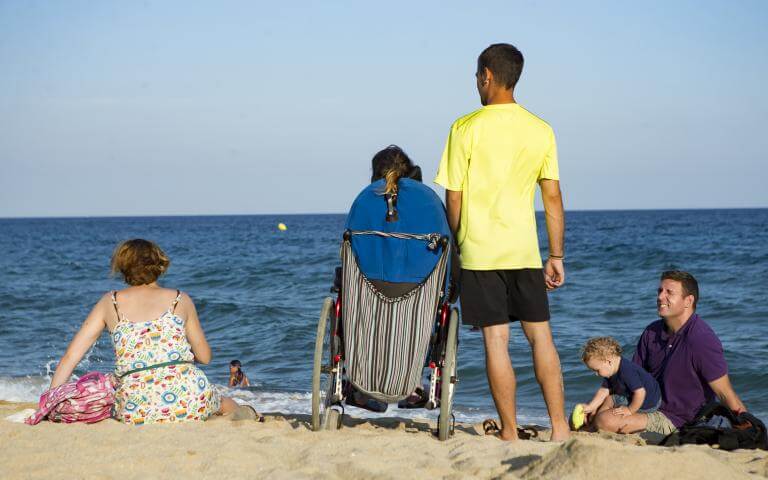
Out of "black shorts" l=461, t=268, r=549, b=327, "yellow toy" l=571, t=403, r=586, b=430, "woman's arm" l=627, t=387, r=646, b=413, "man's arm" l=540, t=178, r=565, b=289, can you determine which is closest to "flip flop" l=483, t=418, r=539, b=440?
"yellow toy" l=571, t=403, r=586, b=430

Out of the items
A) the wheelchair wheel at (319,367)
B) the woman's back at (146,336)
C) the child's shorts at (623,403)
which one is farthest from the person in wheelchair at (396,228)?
the child's shorts at (623,403)

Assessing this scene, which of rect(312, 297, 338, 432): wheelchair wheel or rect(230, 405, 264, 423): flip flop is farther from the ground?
rect(312, 297, 338, 432): wheelchair wheel

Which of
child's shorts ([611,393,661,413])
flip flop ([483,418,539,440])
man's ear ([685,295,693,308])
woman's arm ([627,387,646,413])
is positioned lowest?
flip flop ([483,418,539,440])

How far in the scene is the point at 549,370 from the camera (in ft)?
14.5

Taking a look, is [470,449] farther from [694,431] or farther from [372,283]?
[694,431]

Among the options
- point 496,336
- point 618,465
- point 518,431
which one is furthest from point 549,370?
point 618,465

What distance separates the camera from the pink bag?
473 centimetres

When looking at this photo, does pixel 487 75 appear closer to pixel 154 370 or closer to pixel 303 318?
pixel 154 370

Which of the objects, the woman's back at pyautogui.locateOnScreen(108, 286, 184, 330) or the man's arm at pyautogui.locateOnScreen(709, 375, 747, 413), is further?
the man's arm at pyautogui.locateOnScreen(709, 375, 747, 413)

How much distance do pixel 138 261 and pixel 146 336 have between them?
15.2 inches

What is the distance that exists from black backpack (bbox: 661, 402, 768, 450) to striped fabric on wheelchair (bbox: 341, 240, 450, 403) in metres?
1.38

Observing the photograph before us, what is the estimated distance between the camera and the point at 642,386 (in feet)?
Answer: 16.9

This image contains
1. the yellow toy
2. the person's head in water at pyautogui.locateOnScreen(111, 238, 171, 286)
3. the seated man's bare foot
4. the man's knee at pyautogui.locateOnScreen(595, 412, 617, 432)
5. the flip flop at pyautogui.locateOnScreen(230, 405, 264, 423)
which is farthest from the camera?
the yellow toy

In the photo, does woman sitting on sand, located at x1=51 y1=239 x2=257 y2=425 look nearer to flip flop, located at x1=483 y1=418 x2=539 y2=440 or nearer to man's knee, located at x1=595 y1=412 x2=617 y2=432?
flip flop, located at x1=483 y1=418 x2=539 y2=440
